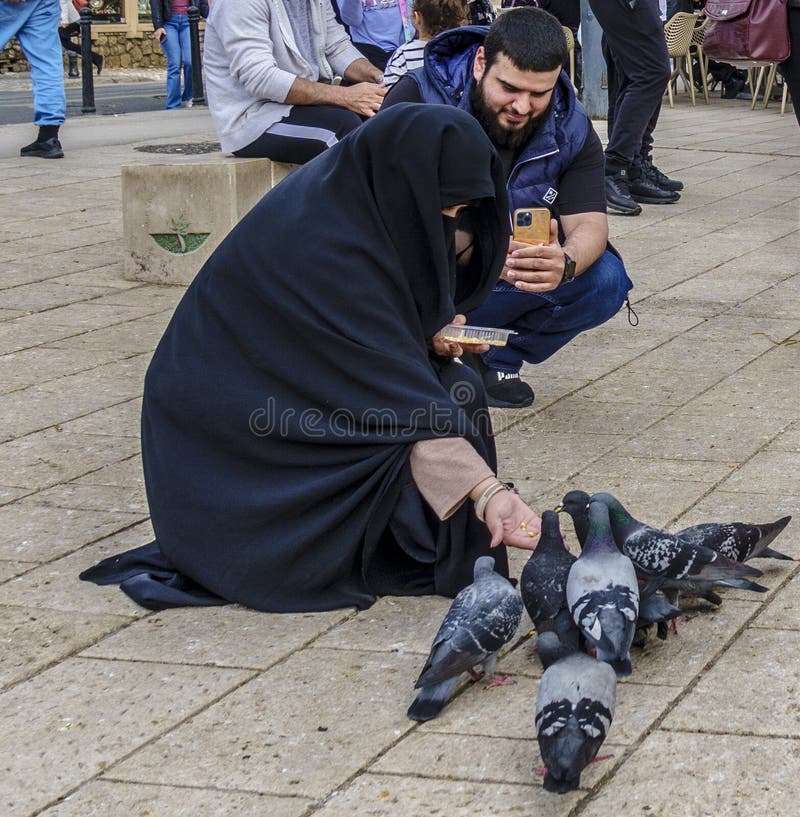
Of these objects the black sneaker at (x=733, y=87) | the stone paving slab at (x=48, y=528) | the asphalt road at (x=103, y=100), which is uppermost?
the stone paving slab at (x=48, y=528)

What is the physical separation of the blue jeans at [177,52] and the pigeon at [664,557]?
14361 millimetres

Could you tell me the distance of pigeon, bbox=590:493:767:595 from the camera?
3.20 m

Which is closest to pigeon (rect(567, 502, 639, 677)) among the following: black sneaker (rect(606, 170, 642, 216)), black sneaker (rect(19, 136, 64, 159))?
black sneaker (rect(606, 170, 642, 216))

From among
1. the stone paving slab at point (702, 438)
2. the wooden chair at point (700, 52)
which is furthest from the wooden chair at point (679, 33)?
the stone paving slab at point (702, 438)

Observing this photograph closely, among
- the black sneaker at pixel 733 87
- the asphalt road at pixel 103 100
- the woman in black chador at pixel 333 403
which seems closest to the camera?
the woman in black chador at pixel 333 403

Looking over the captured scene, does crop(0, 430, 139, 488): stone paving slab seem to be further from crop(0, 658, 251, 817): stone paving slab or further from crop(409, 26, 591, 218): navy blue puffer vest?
crop(409, 26, 591, 218): navy blue puffer vest

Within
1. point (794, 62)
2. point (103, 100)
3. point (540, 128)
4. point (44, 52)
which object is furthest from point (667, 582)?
point (103, 100)

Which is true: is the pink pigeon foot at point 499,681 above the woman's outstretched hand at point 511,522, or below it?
below

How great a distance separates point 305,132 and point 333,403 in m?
3.45

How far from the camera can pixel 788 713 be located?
2906 millimetres

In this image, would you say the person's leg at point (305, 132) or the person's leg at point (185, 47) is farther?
the person's leg at point (185, 47)

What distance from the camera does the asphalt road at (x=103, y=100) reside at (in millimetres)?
15242

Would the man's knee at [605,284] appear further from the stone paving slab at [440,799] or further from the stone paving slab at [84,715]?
the stone paving slab at [440,799]

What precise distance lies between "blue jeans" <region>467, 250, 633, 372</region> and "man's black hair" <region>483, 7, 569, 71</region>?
0.82 metres
